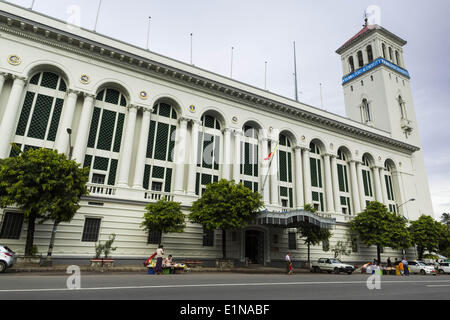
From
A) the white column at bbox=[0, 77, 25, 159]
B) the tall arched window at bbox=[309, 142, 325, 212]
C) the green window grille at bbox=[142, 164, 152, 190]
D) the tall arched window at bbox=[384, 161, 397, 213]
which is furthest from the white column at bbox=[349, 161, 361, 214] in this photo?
the white column at bbox=[0, 77, 25, 159]

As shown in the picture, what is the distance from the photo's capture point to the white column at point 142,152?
2436 cm

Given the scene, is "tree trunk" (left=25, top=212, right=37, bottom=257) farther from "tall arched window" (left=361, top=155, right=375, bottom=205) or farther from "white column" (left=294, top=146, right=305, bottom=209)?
"tall arched window" (left=361, top=155, right=375, bottom=205)

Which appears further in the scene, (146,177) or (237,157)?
(237,157)

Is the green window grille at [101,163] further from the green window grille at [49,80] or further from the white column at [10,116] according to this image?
the green window grille at [49,80]

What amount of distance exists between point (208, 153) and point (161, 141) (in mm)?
4946

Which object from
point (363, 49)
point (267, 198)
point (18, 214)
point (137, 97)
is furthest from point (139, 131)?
point (363, 49)

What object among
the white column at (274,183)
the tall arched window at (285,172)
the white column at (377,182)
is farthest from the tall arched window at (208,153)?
the white column at (377,182)

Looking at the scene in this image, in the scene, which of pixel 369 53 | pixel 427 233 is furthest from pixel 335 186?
pixel 369 53

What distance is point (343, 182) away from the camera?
127ft

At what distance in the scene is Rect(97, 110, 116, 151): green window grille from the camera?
24.8 m

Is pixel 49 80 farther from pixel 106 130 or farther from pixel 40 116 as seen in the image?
pixel 106 130

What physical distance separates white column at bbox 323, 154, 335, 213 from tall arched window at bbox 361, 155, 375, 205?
7.09 m

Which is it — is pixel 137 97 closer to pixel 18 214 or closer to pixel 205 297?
pixel 18 214

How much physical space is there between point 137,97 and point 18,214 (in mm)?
13360
